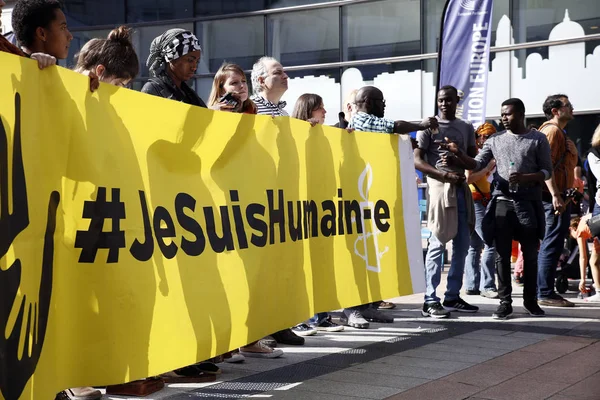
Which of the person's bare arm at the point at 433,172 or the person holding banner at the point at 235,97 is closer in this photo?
the person holding banner at the point at 235,97

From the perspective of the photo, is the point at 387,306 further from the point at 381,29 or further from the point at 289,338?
the point at 381,29

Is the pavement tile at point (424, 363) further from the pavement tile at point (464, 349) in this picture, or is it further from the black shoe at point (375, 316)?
the black shoe at point (375, 316)

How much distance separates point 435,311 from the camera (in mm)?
8188

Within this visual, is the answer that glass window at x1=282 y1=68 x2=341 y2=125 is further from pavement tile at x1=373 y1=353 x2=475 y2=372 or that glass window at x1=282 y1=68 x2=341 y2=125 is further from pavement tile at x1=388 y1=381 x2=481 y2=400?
pavement tile at x1=388 y1=381 x2=481 y2=400

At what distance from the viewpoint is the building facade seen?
54.2 ft

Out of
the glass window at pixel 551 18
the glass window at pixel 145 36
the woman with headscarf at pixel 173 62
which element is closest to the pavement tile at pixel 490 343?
the woman with headscarf at pixel 173 62

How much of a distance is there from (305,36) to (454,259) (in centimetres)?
1221

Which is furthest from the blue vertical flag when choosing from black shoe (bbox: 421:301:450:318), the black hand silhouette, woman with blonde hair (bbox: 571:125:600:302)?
the black hand silhouette

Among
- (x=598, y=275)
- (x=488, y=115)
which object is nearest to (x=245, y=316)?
(x=598, y=275)

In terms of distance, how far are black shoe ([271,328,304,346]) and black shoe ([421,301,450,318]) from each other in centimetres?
185

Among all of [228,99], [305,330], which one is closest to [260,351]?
[305,330]

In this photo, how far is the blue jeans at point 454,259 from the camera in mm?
8352

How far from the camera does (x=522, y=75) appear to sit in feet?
56.5

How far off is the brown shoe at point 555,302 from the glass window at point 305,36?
36.7ft
